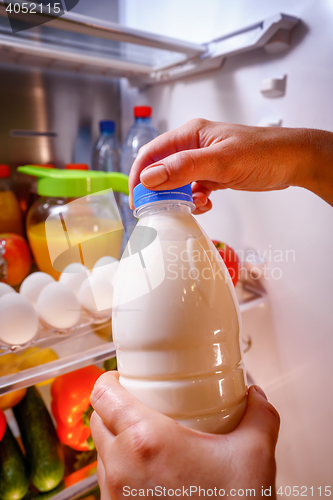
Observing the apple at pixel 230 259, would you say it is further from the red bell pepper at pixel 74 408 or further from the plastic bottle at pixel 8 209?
the plastic bottle at pixel 8 209

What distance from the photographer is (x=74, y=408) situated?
764 millimetres

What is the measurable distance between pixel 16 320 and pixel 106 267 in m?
0.17

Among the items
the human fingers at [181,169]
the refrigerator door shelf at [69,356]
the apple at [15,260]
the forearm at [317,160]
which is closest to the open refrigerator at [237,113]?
the refrigerator door shelf at [69,356]

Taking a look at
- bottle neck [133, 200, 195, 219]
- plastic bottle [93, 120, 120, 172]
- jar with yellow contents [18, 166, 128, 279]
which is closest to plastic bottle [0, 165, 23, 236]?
jar with yellow contents [18, 166, 128, 279]

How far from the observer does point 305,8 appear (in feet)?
2.27

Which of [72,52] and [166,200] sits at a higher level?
[72,52]

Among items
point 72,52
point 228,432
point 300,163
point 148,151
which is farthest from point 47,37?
point 228,432

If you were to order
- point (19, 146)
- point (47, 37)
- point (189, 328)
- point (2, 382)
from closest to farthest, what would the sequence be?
point (189, 328), point (2, 382), point (47, 37), point (19, 146)

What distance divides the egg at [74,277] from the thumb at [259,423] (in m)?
0.37

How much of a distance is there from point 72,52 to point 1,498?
3.48ft

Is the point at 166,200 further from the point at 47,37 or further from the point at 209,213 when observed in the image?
the point at 47,37

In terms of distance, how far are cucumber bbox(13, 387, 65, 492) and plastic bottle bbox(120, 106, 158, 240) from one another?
1.70 ft

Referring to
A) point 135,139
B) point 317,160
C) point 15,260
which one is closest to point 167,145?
point 317,160

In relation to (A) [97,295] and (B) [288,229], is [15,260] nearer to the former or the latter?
(A) [97,295]
